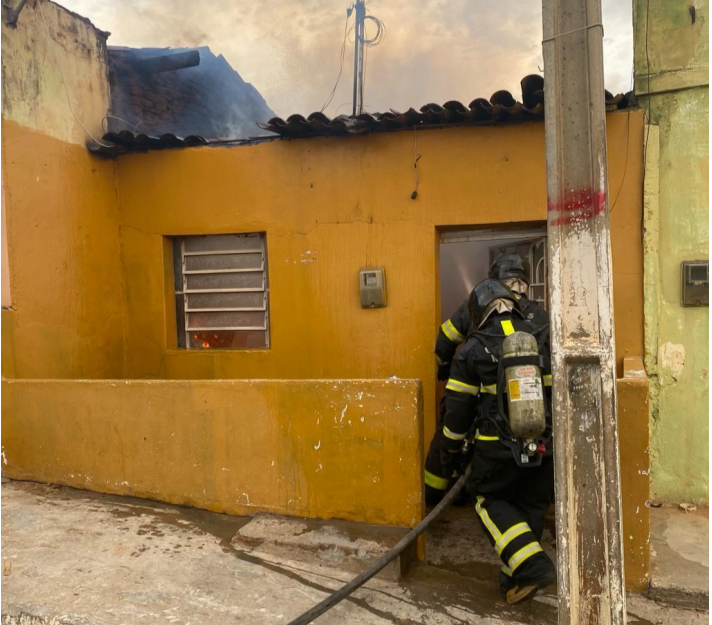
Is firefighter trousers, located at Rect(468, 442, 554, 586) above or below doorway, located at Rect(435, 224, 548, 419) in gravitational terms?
below

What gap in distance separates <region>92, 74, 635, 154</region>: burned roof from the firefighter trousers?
2909 millimetres

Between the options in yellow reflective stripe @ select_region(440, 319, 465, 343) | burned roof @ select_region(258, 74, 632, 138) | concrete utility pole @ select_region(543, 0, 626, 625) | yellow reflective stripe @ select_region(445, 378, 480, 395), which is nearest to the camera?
concrete utility pole @ select_region(543, 0, 626, 625)

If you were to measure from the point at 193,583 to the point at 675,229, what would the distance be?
4.64 metres

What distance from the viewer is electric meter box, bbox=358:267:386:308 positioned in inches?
206

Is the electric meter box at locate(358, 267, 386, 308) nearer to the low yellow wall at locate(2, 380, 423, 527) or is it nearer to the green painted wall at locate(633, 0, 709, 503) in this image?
the low yellow wall at locate(2, 380, 423, 527)

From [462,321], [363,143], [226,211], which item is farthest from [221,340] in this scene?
[462,321]

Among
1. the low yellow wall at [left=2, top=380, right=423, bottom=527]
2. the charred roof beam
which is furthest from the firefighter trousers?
the charred roof beam

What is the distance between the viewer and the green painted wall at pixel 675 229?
457cm

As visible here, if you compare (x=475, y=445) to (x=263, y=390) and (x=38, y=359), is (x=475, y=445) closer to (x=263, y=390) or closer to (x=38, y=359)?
(x=263, y=390)

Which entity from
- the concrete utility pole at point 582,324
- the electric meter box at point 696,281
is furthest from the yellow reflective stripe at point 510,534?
the electric meter box at point 696,281

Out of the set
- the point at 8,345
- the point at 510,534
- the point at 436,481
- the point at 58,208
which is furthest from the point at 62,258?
the point at 510,534

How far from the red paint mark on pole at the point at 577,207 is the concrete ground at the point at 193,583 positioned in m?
2.25

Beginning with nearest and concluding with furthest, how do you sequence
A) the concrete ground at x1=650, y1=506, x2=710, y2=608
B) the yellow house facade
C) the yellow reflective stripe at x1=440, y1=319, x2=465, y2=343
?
the concrete ground at x1=650, y1=506, x2=710, y2=608 → the yellow house facade → the yellow reflective stripe at x1=440, y1=319, x2=465, y2=343

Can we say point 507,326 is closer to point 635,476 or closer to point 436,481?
point 635,476
